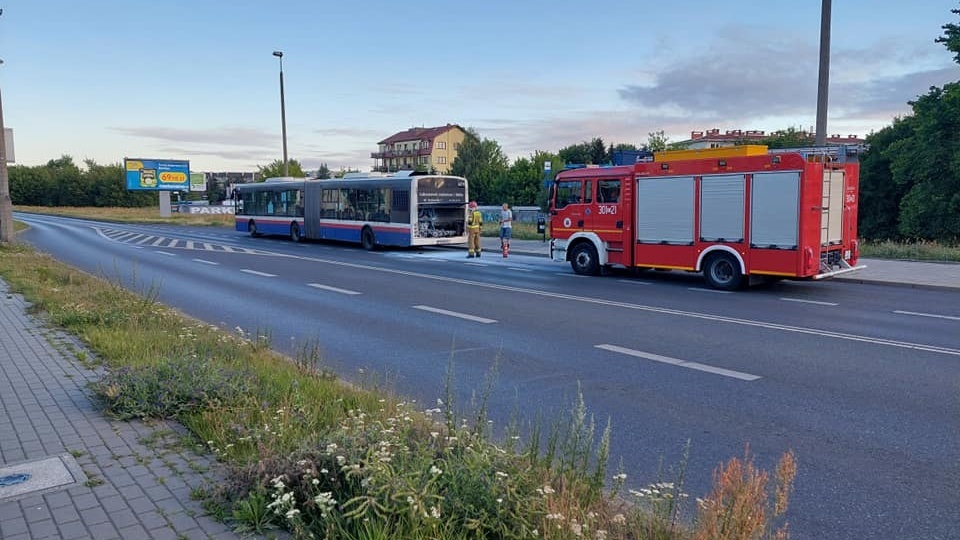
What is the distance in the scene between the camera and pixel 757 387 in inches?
276

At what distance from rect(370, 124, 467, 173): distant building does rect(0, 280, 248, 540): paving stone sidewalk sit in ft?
385

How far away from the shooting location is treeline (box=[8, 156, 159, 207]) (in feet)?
367

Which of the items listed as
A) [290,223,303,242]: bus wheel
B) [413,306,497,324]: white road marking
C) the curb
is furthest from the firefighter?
[290,223,303,242]: bus wheel

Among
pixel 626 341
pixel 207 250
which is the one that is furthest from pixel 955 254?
pixel 207 250

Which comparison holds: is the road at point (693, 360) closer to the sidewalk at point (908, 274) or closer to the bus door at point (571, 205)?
the sidewalk at point (908, 274)

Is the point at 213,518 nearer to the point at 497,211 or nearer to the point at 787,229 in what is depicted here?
the point at 787,229

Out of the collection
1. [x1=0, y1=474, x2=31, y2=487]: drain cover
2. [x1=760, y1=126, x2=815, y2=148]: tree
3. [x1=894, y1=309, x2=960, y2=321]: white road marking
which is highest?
[x1=760, y1=126, x2=815, y2=148]: tree

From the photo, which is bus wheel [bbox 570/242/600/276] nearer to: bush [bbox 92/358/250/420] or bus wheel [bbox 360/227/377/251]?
bus wheel [bbox 360/227/377/251]

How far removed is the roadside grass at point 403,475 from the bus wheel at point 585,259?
12.9m

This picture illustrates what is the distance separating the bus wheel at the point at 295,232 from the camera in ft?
112

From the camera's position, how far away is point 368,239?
29.3 meters

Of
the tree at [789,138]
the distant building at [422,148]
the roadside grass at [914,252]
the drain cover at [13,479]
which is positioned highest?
the distant building at [422,148]

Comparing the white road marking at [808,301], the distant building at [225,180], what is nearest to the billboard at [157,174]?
the distant building at [225,180]

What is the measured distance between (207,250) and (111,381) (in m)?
23.1
